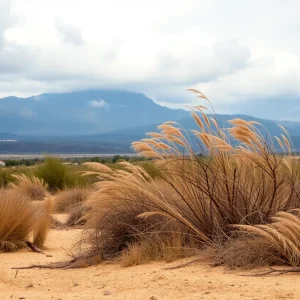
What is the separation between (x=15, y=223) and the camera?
38.7 feet

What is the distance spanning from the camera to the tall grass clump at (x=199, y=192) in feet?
30.4

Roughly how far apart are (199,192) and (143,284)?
199cm

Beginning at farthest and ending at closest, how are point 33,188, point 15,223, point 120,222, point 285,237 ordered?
1. point 33,188
2. point 15,223
3. point 120,222
4. point 285,237

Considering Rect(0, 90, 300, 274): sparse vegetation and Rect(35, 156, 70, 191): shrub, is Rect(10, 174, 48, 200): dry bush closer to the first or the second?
Rect(35, 156, 70, 191): shrub

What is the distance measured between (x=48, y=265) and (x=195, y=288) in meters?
3.22

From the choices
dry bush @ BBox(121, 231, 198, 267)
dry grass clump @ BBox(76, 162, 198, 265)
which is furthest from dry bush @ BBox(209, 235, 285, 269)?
dry grass clump @ BBox(76, 162, 198, 265)

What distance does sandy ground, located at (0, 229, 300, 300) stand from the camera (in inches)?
281

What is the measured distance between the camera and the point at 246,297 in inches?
269

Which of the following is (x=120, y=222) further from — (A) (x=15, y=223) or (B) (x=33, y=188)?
(B) (x=33, y=188)

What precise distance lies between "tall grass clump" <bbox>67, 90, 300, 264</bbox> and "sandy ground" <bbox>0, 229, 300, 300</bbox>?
67cm

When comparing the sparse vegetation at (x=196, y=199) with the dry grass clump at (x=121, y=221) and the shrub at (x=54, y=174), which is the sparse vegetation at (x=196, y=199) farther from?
the shrub at (x=54, y=174)

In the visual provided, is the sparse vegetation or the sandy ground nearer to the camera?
the sandy ground

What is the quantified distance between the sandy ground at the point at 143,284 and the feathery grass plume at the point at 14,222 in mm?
1893

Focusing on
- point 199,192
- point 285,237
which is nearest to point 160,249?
point 199,192
